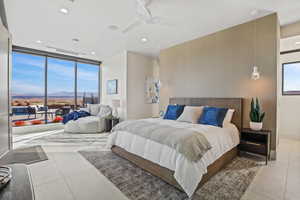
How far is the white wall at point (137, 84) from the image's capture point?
→ 19.2ft

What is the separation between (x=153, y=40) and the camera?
4688 mm

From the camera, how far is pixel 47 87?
588 centimetres

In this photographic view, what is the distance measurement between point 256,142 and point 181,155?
6.67 feet

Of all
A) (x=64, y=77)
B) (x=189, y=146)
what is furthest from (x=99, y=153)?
(x=64, y=77)

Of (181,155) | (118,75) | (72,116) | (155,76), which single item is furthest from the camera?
(155,76)

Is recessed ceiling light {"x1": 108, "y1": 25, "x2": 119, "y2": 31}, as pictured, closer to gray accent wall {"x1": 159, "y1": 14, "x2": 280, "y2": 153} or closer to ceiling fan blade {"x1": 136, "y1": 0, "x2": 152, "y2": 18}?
ceiling fan blade {"x1": 136, "y1": 0, "x2": 152, "y2": 18}

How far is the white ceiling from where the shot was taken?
2.82 metres

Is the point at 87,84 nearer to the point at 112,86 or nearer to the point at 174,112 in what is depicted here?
the point at 112,86

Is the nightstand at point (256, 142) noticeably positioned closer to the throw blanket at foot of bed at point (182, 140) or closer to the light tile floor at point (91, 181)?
the light tile floor at point (91, 181)

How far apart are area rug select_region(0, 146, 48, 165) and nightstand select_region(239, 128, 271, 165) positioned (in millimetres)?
4144

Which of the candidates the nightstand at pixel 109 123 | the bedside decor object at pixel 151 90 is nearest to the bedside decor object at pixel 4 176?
the nightstand at pixel 109 123

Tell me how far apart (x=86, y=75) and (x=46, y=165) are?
15.9 ft

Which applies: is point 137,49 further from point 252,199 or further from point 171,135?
point 252,199

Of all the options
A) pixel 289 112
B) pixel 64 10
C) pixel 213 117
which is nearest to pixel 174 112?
pixel 213 117
